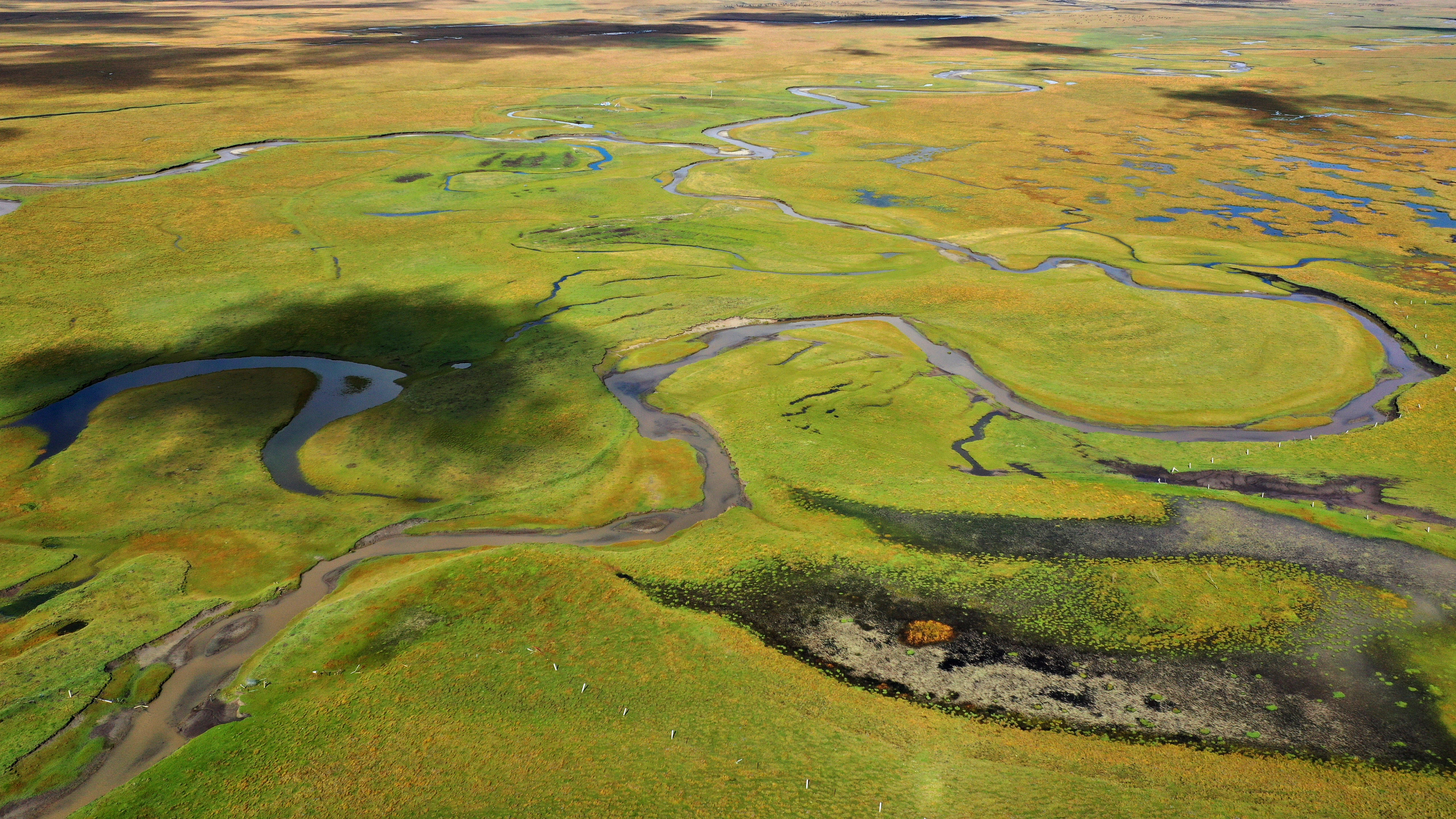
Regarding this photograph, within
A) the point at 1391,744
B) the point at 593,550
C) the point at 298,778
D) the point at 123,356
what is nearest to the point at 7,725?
the point at 298,778

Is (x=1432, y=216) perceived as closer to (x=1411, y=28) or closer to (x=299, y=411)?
(x=299, y=411)

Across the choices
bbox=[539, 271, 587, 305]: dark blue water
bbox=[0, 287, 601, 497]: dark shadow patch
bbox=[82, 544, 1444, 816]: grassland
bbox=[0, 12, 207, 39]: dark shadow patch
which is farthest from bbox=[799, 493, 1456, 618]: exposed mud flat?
bbox=[0, 12, 207, 39]: dark shadow patch

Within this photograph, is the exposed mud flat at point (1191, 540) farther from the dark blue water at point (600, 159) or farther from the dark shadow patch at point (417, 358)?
the dark blue water at point (600, 159)

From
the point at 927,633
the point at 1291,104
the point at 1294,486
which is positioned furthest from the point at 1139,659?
the point at 1291,104

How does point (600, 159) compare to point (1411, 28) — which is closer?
point (600, 159)

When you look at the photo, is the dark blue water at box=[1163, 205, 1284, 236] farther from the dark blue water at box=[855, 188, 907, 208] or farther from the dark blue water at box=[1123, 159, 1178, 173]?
the dark blue water at box=[855, 188, 907, 208]
